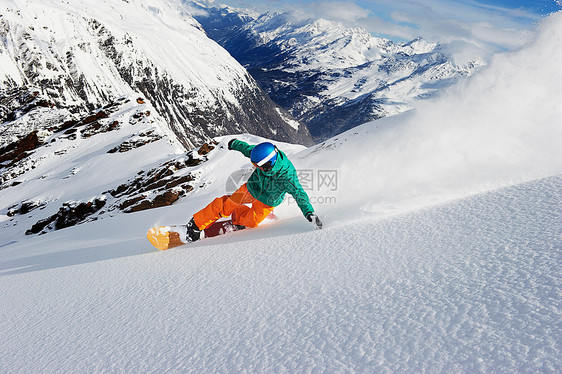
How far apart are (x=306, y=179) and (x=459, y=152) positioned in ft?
10.5

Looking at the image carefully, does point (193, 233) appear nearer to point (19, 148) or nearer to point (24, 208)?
point (24, 208)

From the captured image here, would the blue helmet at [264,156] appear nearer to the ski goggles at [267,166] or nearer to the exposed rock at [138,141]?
the ski goggles at [267,166]

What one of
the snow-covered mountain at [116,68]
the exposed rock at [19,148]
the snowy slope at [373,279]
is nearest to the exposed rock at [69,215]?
the exposed rock at [19,148]

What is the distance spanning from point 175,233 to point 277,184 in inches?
64.6

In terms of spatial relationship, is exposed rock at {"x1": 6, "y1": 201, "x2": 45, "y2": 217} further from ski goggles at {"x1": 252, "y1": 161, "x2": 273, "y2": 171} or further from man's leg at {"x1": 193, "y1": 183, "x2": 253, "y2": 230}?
ski goggles at {"x1": 252, "y1": 161, "x2": 273, "y2": 171}

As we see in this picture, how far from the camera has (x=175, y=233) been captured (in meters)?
4.57

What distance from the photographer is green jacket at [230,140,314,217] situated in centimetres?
433

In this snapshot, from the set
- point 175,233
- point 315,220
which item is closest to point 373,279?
point 315,220

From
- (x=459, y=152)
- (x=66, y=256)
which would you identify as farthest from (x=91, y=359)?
(x=459, y=152)

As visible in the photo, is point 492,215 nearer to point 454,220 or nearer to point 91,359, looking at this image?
point 454,220

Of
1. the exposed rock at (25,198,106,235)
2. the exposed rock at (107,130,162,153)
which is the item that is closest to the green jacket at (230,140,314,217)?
the exposed rock at (25,198,106,235)

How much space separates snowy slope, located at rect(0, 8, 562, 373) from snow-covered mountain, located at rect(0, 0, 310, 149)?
1700 inches

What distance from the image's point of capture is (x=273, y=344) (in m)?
1.64

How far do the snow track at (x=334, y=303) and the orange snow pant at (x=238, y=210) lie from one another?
943 millimetres
